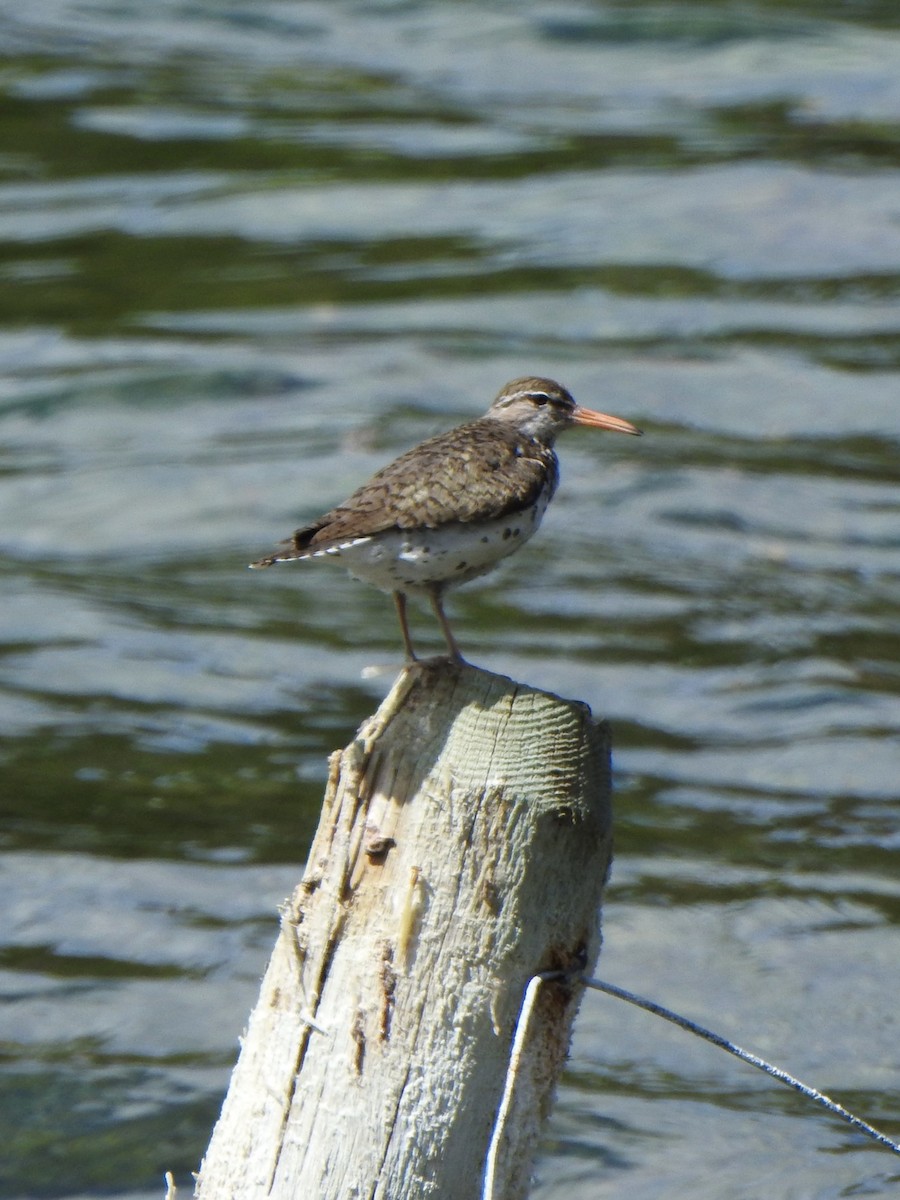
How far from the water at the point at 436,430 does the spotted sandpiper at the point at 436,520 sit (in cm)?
313

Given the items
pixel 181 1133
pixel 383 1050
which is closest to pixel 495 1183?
pixel 383 1050

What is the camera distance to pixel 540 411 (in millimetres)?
6848

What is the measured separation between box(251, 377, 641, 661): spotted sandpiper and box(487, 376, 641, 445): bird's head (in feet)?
3.21

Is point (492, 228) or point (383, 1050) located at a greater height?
point (492, 228)

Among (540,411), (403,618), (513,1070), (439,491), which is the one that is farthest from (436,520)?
(540,411)

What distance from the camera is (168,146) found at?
19859 millimetres

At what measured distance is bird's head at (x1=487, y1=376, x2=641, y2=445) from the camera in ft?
22.4

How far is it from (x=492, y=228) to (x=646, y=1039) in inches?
437

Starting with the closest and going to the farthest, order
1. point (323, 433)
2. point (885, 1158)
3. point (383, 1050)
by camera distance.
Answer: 1. point (383, 1050)
2. point (885, 1158)
3. point (323, 433)

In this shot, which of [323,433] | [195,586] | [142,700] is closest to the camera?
[142,700]

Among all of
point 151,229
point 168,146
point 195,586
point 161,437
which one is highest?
point 168,146

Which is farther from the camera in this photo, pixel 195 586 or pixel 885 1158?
pixel 195 586

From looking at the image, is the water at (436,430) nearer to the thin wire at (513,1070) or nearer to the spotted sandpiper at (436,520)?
the spotted sandpiper at (436,520)

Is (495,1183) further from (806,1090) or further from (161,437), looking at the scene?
(161,437)
